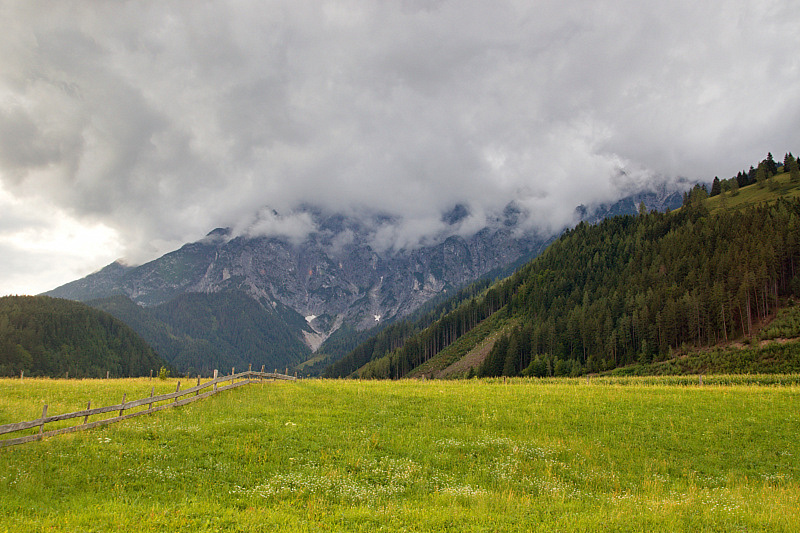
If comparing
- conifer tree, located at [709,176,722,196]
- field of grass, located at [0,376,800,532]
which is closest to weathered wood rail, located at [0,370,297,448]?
field of grass, located at [0,376,800,532]

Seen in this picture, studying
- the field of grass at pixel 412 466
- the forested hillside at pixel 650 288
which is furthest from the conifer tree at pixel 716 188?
the field of grass at pixel 412 466

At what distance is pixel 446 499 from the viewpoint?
603 inches

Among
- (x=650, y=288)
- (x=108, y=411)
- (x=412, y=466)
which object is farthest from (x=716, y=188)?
(x=108, y=411)

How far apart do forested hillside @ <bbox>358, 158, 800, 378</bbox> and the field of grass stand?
68.8 metres

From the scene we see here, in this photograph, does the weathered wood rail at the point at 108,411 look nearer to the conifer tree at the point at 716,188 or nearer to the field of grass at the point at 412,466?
the field of grass at the point at 412,466

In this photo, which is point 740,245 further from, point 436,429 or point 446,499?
point 446,499

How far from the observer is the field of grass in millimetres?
13219

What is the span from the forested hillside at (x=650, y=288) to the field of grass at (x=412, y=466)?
2710 inches

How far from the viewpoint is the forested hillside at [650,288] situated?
286 ft

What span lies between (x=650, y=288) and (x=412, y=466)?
11337 cm

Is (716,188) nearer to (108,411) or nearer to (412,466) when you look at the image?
(412,466)

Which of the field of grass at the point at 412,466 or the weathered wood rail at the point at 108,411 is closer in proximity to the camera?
the field of grass at the point at 412,466

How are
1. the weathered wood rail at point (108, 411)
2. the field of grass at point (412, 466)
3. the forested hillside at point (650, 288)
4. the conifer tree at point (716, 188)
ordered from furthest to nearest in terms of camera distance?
the conifer tree at point (716, 188), the forested hillside at point (650, 288), the weathered wood rail at point (108, 411), the field of grass at point (412, 466)

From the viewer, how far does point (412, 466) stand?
63.8 ft
